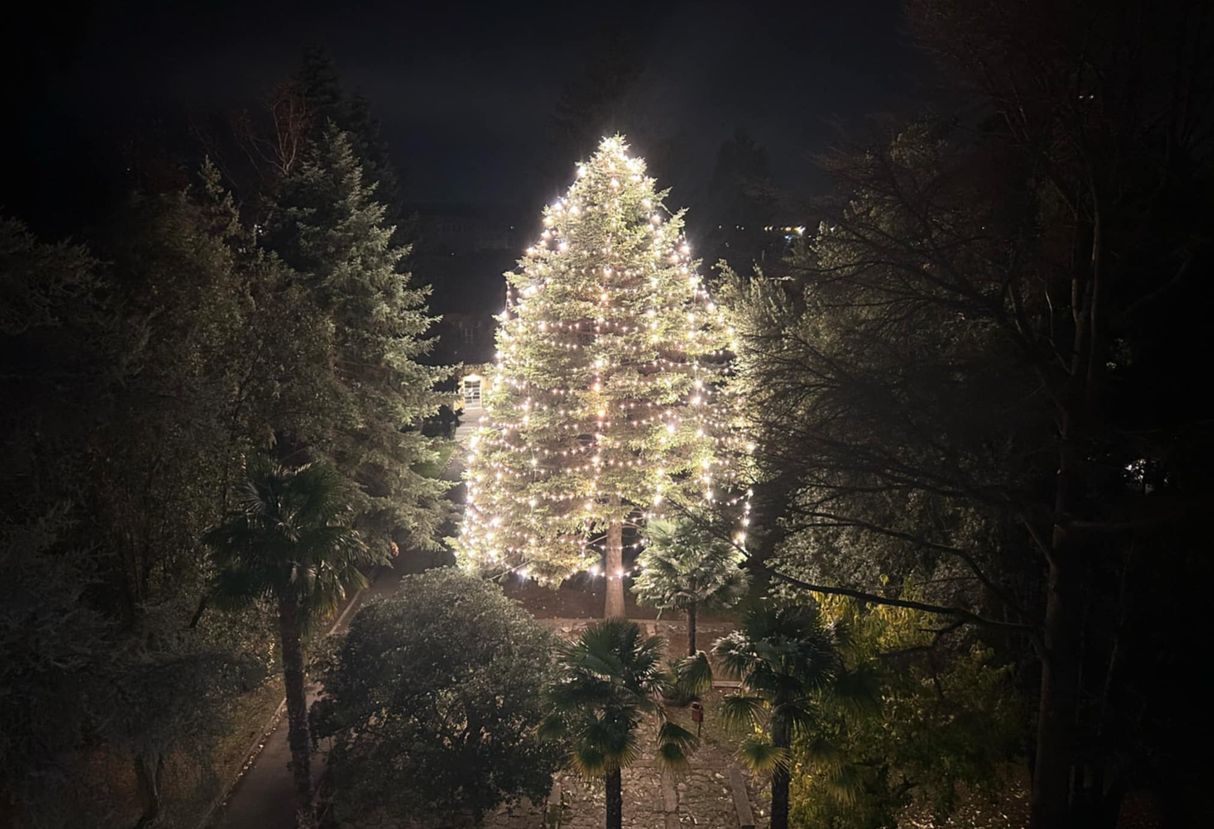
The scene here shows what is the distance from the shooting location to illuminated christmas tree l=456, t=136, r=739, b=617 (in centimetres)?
1567

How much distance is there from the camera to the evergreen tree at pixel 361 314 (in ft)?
61.4

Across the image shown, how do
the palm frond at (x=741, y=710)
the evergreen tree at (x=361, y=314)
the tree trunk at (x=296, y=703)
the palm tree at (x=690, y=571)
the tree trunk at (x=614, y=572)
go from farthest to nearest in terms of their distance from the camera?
the evergreen tree at (x=361, y=314) → the tree trunk at (x=614, y=572) → the palm tree at (x=690, y=571) → the tree trunk at (x=296, y=703) → the palm frond at (x=741, y=710)

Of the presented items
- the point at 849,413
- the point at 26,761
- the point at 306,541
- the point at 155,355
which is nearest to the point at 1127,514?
the point at 849,413

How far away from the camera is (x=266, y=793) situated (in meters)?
12.1

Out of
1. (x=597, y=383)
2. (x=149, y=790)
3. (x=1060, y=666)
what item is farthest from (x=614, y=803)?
(x=597, y=383)

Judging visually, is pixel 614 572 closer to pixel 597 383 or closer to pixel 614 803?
pixel 597 383

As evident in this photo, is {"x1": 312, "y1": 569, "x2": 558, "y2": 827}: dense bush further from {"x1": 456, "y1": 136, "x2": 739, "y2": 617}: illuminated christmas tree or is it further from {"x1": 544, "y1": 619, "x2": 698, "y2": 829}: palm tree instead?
{"x1": 456, "y1": 136, "x2": 739, "y2": 617}: illuminated christmas tree

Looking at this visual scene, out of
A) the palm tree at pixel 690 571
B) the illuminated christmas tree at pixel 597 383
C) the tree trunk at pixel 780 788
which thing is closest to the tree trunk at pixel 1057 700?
the tree trunk at pixel 780 788

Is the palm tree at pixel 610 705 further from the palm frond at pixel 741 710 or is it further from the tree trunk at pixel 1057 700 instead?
the tree trunk at pixel 1057 700

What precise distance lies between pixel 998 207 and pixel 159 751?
11.5 m

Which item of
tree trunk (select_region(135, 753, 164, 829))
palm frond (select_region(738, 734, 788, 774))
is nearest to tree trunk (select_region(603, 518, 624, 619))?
palm frond (select_region(738, 734, 788, 774))

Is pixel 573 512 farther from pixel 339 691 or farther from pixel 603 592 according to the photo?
pixel 339 691

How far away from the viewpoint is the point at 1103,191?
20.6ft

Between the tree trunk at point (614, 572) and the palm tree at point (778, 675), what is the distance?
7776 millimetres
